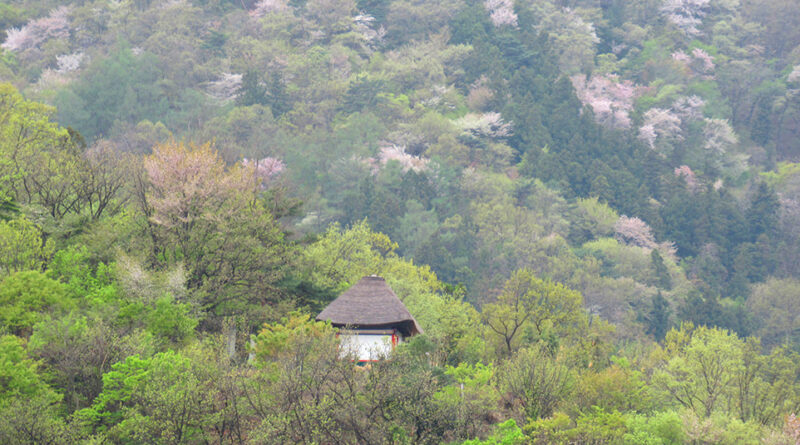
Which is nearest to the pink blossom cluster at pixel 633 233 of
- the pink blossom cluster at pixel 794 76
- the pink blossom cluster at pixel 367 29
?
the pink blossom cluster at pixel 794 76

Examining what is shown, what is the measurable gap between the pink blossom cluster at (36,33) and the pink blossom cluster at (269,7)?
756 inches

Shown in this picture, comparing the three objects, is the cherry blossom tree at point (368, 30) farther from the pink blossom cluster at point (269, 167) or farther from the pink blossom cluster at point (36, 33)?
the pink blossom cluster at point (36, 33)

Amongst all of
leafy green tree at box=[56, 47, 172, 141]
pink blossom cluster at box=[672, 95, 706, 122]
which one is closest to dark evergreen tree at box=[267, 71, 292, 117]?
leafy green tree at box=[56, 47, 172, 141]

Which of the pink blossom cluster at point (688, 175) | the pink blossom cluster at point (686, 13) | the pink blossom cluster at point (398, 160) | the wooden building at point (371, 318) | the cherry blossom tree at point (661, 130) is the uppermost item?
the wooden building at point (371, 318)

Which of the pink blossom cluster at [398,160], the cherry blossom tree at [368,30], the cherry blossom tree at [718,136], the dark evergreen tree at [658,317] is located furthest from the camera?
the cherry blossom tree at [368,30]

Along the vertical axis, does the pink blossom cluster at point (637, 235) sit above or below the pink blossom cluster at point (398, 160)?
below

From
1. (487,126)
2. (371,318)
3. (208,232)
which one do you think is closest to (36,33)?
(487,126)

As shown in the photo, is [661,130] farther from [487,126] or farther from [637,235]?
[487,126]

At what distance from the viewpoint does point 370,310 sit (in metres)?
41.6

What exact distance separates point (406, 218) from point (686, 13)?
5601 cm

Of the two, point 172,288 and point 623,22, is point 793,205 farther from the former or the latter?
point 172,288

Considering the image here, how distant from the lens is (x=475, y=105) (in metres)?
98.6

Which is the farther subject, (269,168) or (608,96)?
(608,96)

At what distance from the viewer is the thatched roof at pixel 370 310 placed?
41219mm
